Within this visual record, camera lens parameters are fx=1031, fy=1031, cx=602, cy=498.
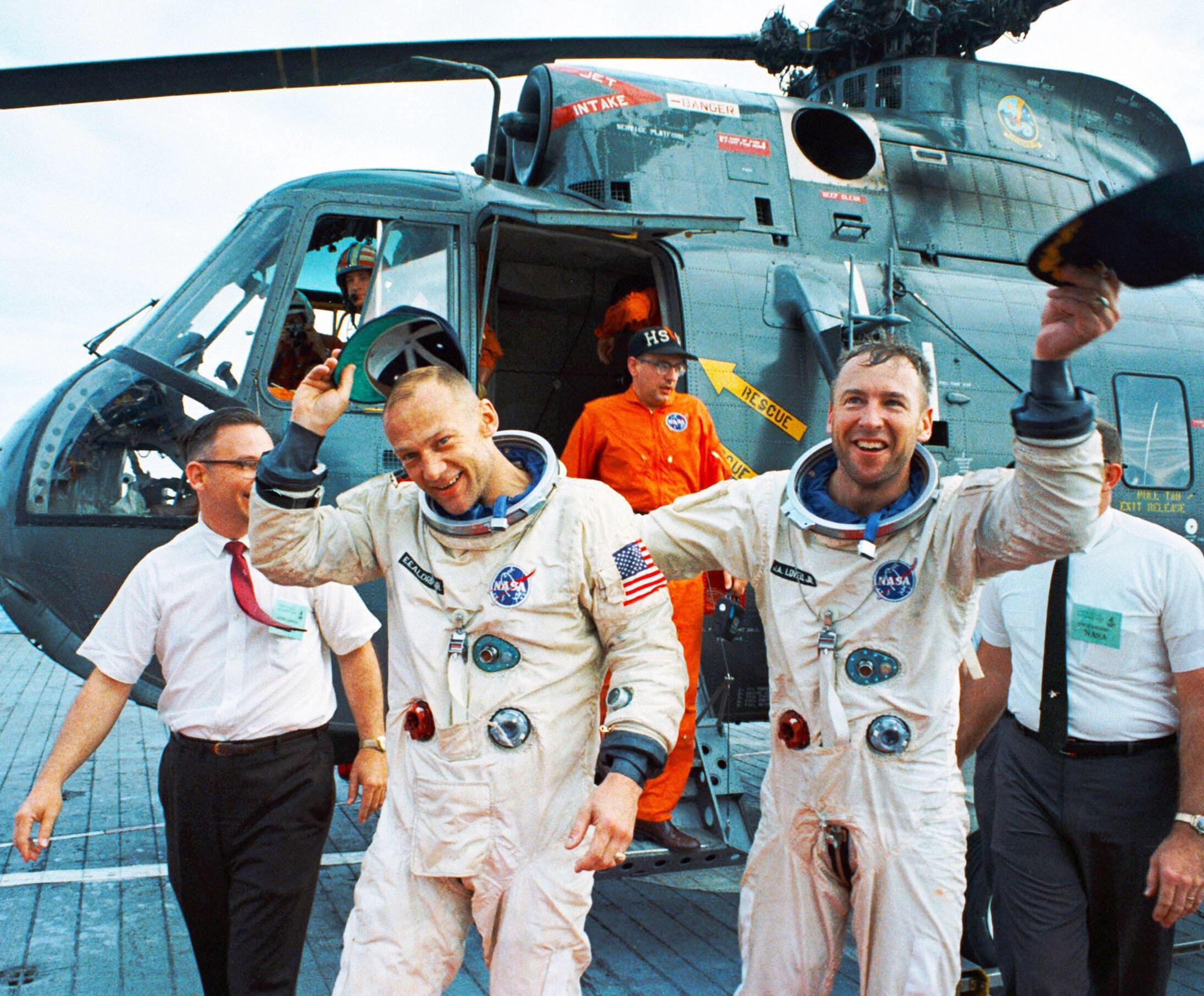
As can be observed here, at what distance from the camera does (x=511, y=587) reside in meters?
2.23

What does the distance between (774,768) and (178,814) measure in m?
1.57

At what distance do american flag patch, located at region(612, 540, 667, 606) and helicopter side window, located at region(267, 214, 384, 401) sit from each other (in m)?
2.59

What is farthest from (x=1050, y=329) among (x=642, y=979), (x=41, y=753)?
(x=41, y=753)

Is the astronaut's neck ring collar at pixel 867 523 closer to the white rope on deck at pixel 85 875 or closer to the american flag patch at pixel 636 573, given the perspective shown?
the american flag patch at pixel 636 573

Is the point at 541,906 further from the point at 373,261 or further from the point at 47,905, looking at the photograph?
the point at 47,905

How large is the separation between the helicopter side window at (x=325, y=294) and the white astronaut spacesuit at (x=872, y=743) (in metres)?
2.80

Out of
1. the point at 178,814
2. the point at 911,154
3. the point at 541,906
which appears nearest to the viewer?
the point at 541,906

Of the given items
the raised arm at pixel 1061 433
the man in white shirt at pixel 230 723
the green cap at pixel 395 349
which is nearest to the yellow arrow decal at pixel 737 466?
the man in white shirt at pixel 230 723

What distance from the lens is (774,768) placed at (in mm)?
2406

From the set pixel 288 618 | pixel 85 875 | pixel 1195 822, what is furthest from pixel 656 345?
pixel 85 875

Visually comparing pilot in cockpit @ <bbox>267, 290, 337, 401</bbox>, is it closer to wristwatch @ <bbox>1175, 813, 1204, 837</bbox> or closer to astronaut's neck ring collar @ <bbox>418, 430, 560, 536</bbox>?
astronaut's neck ring collar @ <bbox>418, 430, 560, 536</bbox>

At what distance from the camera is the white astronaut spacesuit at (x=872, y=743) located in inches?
85.0

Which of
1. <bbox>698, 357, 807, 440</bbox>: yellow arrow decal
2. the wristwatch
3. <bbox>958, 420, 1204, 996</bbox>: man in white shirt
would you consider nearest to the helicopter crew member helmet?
<bbox>698, 357, 807, 440</bbox>: yellow arrow decal

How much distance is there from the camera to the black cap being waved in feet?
14.5
